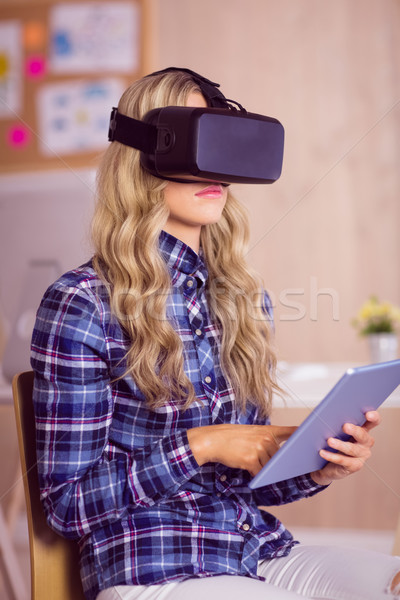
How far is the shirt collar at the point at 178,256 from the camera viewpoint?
1.08 meters

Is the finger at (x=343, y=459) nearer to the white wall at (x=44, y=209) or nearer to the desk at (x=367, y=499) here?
the white wall at (x=44, y=209)

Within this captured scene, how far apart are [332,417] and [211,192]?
0.41m

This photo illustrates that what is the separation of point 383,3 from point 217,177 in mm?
1793

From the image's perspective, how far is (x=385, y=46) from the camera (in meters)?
2.45

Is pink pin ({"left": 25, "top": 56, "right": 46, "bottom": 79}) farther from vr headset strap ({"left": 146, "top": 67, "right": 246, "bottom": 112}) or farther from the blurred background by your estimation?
vr headset strap ({"left": 146, "top": 67, "right": 246, "bottom": 112})

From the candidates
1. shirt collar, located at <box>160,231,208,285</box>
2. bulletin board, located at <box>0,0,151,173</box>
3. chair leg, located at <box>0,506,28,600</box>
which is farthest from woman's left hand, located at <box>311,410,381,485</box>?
bulletin board, located at <box>0,0,151,173</box>

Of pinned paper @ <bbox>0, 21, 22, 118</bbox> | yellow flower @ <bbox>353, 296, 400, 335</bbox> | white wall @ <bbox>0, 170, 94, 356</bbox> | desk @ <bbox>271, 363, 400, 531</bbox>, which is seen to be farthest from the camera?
pinned paper @ <bbox>0, 21, 22, 118</bbox>

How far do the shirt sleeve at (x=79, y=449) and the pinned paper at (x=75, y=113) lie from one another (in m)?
2.10

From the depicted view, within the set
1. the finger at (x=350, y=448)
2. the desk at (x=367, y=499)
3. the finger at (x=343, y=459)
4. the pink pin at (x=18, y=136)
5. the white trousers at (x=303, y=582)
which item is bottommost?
the desk at (x=367, y=499)

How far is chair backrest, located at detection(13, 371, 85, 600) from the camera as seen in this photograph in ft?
3.15

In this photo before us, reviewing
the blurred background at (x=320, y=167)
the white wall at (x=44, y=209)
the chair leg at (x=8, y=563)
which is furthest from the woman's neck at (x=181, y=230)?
the blurred background at (x=320, y=167)

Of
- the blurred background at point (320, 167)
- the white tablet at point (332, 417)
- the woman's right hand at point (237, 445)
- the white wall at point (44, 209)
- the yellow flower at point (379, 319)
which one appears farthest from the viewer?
the blurred background at point (320, 167)

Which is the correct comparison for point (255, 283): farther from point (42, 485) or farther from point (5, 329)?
point (5, 329)

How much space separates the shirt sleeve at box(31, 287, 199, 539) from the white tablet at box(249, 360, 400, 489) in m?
0.13
